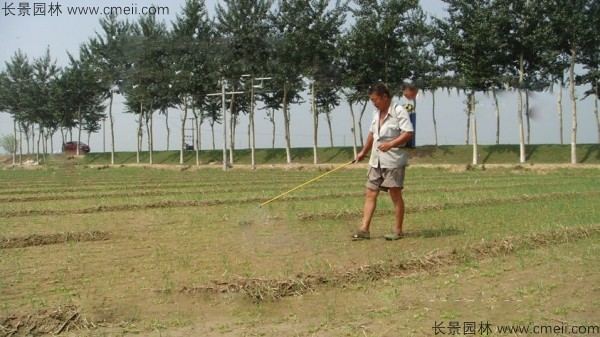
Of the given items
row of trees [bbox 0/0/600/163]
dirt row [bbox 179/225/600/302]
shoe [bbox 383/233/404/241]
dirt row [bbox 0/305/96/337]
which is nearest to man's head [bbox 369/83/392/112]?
shoe [bbox 383/233/404/241]

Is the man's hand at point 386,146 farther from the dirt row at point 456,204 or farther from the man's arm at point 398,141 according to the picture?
the dirt row at point 456,204

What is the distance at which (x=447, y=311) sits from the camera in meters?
4.31

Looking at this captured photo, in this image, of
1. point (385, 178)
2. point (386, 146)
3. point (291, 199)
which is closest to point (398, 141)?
point (386, 146)

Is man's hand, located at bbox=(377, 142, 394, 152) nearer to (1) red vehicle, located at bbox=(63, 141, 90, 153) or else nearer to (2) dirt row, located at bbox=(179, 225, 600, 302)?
(2) dirt row, located at bbox=(179, 225, 600, 302)

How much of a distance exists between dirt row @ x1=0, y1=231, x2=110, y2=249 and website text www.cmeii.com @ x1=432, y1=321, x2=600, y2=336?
5.53 metres

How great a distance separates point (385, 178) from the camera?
758 centimetres

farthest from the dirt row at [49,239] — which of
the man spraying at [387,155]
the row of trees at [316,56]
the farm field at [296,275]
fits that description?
the row of trees at [316,56]

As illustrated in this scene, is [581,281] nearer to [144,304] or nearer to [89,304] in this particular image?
[144,304]

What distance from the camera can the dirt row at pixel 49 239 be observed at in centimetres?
777

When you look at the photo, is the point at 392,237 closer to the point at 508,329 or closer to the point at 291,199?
the point at 508,329

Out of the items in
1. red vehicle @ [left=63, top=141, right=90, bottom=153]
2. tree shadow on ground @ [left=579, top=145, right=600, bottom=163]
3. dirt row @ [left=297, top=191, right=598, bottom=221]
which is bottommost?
dirt row @ [left=297, top=191, right=598, bottom=221]

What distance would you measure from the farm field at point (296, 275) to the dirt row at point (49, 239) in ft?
0.08

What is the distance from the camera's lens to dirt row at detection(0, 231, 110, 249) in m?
7.77

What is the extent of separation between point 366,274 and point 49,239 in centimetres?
474
